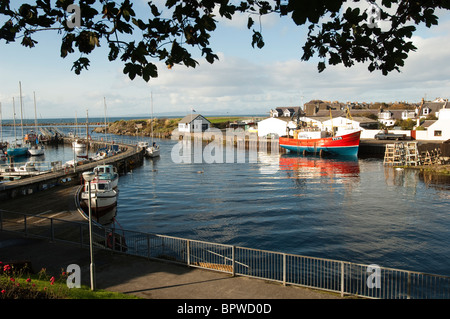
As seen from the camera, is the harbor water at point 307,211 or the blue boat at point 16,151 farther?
the blue boat at point 16,151

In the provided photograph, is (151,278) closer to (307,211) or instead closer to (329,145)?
(307,211)

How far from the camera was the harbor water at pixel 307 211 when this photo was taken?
24125 mm

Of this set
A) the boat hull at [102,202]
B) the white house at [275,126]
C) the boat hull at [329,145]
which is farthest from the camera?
the white house at [275,126]

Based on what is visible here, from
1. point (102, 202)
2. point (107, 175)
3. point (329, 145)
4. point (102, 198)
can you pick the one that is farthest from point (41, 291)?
point (329, 145)

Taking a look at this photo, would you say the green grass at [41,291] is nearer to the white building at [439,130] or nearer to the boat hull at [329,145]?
the boat hull at [329,145]

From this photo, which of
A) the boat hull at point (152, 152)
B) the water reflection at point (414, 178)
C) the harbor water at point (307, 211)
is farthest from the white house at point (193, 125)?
the water reflection at point (414, 178)

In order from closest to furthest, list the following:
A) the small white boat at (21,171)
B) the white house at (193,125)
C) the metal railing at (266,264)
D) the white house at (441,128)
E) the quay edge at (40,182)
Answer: the metal railing at (266,264), the quay edge at (40,182), the small white boat at (21,171), the white house at (441,128), the white house at (193,125)

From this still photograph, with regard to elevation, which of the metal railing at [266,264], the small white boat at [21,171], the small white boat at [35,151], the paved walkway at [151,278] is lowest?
the metal railing at [266,264]

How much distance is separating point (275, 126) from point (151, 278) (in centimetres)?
9868

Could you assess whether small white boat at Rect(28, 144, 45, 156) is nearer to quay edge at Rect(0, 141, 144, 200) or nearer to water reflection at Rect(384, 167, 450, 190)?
quay edge at Rect(0, 141, 144, 200)

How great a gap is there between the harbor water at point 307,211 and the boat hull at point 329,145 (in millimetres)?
17544

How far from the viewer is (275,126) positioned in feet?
358

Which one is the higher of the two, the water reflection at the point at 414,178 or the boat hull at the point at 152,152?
the boat hull at the point at 152,152
